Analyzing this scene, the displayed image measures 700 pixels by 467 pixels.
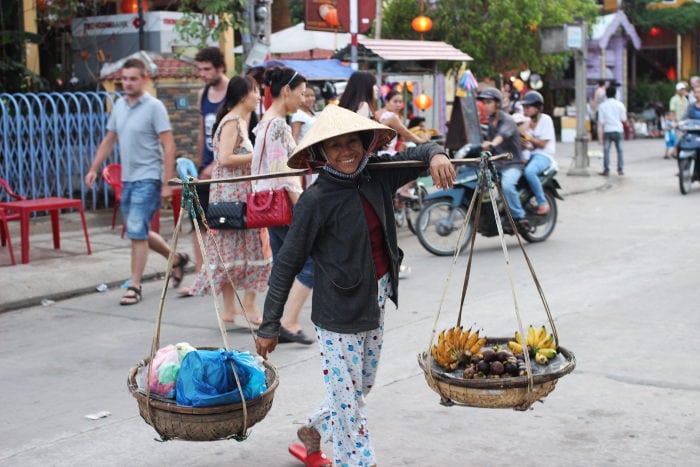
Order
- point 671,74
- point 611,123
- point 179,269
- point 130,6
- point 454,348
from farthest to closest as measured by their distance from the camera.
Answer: point 671,74, point 611,123, point 130,6, point 179,269, point 454,348

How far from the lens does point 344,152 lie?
4184 mm

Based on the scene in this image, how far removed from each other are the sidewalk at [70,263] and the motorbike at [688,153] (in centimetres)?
759

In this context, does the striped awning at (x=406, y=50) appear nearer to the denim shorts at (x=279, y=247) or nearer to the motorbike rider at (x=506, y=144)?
the motorbike rider at (x=506, y=144)

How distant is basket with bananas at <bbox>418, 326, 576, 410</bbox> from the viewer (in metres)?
4.13

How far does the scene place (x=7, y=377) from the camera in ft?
21.2

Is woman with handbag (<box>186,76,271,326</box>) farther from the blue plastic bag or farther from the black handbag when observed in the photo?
the blue plastic bag

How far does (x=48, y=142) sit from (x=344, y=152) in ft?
33.8

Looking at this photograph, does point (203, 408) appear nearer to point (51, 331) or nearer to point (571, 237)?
point (51, 331)

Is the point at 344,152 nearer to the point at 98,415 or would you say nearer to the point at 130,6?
the point at 98,415

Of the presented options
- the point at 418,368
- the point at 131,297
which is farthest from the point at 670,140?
the point at 418,368

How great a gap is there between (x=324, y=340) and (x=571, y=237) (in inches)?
314

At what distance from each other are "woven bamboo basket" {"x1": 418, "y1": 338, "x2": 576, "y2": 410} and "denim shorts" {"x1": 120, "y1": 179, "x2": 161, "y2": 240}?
480 centimetres

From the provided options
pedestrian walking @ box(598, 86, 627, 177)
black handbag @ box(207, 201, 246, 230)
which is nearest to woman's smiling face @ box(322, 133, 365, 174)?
black handbag @ box(207, 201, 246, 230)

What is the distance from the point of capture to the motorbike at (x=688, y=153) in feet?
51.1
